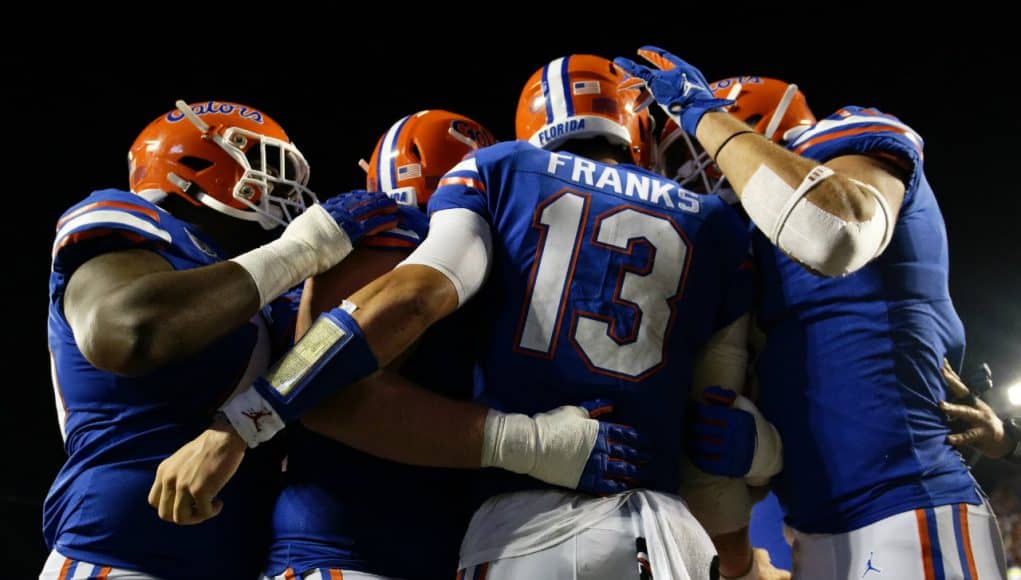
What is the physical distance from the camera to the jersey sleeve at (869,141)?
195 cm

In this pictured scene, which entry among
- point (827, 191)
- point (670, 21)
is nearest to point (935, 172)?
point (670, 21)

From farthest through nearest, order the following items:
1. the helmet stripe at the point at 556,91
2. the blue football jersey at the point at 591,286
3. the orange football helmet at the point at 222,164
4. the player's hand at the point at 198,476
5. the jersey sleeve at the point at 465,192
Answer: the orange football helmet at the point at 222,164, the helmet stripe at the point at 556,91, the jersey sleeve at the point at 465,192, the blue football jersey at the point at 591,286, the player's hand at the point at 198,476

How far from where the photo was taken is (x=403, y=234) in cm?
200

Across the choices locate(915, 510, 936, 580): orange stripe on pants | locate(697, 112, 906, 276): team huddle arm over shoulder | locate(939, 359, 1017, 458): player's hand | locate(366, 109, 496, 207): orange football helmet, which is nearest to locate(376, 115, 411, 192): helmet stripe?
locate(366, 109, 496, 207): orange football helmet

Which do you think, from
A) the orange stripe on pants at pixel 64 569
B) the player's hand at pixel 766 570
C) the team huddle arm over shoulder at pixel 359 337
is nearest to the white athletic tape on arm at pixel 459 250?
the team huddle arm over shoulder at pixel 359 337

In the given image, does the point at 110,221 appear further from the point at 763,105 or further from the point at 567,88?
the point at 763,105

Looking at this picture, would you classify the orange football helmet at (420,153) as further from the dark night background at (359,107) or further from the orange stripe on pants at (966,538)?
the dark night background at (359,107)

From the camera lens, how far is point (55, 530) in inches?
78.0

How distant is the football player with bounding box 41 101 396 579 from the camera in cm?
178

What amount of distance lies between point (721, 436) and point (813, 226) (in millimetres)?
509

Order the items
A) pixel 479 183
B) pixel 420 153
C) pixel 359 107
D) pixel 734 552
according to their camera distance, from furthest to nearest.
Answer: pixel 359 107
pixel 420 153
pixel 734 552
pixel 479 183

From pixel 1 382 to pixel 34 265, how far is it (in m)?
0.90

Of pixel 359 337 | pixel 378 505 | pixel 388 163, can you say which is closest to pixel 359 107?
pixel 388 163

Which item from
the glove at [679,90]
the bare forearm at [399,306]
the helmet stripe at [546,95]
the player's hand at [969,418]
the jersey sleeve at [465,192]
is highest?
the helmet stripe at [546,95]
